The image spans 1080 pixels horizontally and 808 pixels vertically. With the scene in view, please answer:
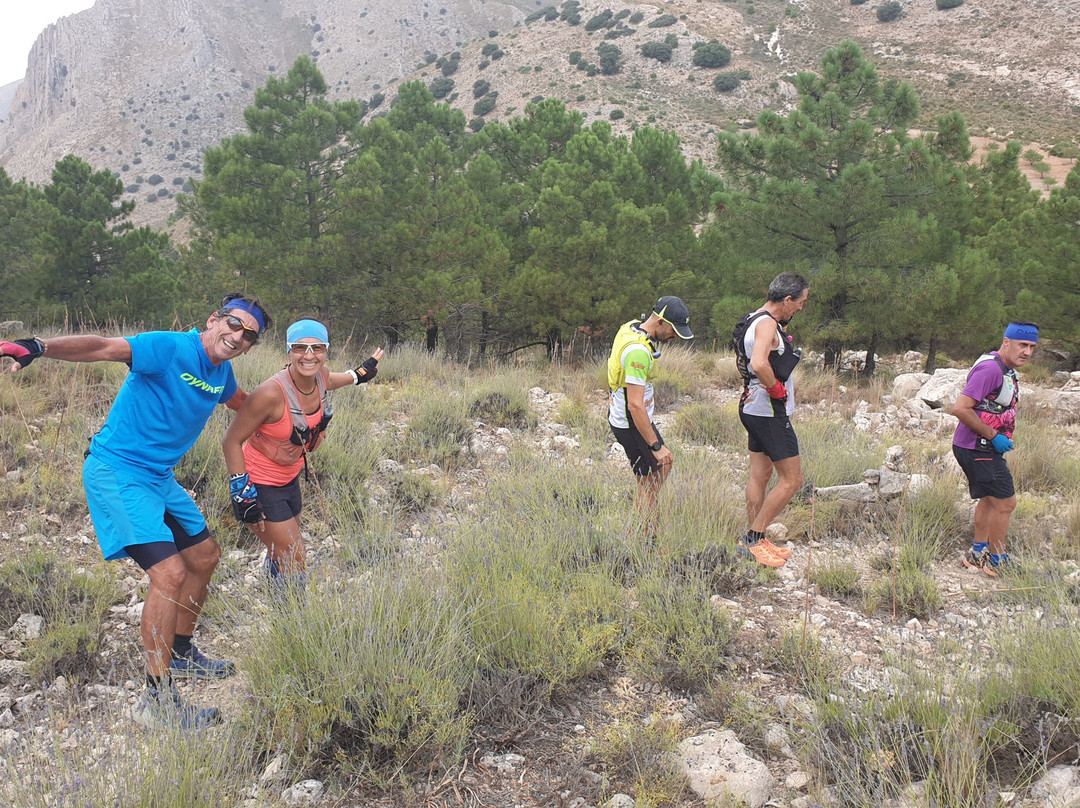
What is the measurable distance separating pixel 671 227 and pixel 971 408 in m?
10.9

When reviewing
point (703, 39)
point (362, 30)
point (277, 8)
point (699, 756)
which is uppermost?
point (277, 8)

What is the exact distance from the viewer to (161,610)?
110 inches

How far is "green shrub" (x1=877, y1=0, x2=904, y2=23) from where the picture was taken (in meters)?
50.2

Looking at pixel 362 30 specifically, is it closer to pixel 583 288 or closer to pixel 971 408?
pixel 583 288

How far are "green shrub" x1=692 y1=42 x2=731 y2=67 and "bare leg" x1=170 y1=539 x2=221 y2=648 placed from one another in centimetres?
5493

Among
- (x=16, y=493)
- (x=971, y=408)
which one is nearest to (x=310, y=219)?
(x=16, y=493)

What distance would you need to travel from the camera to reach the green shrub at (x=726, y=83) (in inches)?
1866

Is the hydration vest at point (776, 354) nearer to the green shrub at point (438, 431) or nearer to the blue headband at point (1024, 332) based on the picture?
the blue headband at point (1024, 332)

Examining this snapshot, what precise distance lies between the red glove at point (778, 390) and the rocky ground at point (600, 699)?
1098 mm

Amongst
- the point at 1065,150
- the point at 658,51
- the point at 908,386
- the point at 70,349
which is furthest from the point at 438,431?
the point at 658,51

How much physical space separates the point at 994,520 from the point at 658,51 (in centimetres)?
5459

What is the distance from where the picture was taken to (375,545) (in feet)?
10.4

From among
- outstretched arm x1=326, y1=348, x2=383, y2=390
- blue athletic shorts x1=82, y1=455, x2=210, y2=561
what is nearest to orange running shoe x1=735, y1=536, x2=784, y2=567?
outstretched arm x1=326, y1=348, x2=383, y2=390

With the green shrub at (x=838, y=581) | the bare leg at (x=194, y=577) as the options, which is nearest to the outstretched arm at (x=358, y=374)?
the bare leg at (x=194, y=577)
